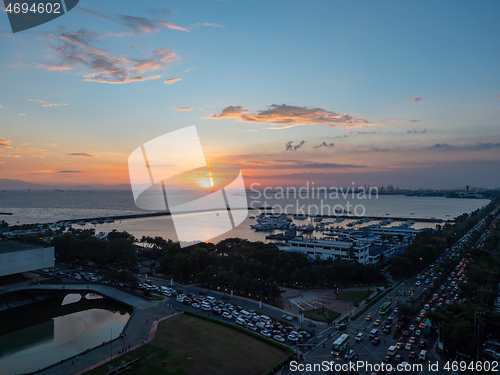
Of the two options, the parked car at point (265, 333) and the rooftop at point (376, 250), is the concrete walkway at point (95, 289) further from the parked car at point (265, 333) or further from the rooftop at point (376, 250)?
the rooftop at point (376, 250)

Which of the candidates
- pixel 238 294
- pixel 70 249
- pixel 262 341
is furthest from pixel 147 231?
pixel 262 341

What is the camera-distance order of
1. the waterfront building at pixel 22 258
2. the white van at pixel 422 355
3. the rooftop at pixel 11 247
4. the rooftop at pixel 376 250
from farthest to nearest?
the rooftop at pixel 376 250 → the rooftop at pixel 11 247 → the waterfront building at pixel 22 258 → the white van at pixel 422 355

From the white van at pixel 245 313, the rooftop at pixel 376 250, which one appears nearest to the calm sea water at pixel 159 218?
the rooftop at pixel 376 250

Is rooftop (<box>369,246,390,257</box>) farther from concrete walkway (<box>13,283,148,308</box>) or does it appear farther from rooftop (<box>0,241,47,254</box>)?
rooftop (<box>0,241,47,254</box>)

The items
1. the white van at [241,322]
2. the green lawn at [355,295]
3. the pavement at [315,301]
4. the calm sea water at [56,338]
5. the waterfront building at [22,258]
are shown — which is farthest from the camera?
the green lawn at [355,295]

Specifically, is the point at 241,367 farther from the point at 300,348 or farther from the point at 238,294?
the point at 238,294

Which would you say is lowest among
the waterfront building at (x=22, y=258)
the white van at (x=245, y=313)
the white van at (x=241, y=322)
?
the white van at (x=245, y=313)
